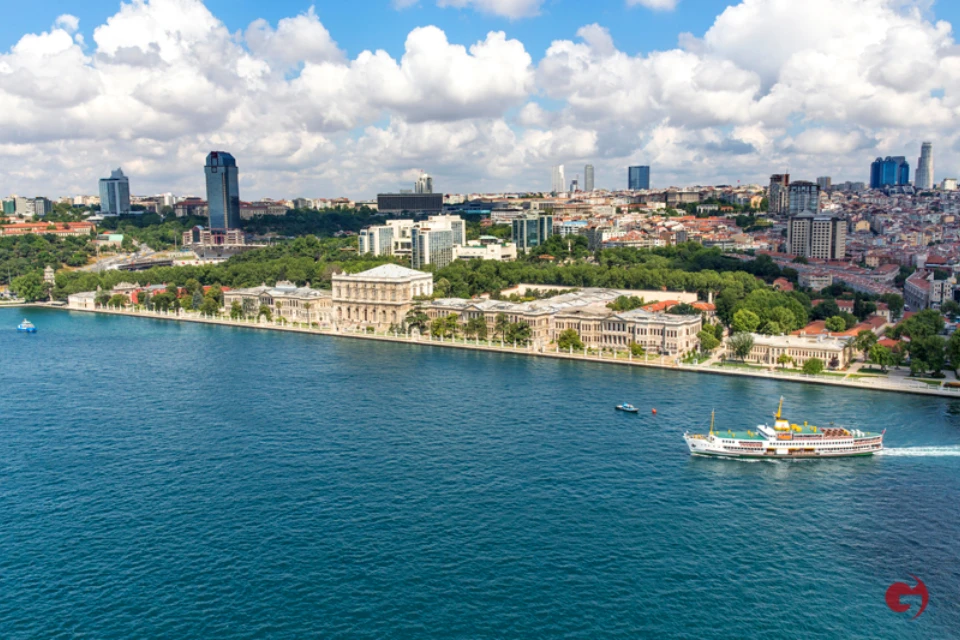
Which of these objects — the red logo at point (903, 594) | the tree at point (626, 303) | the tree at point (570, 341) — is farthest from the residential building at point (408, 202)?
the red logo at point (903, 594)

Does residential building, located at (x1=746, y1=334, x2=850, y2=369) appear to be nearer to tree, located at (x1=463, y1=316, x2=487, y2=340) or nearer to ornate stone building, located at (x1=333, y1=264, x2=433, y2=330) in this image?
tree, located at (x1=463, y1=316, x2=487, y2=340)

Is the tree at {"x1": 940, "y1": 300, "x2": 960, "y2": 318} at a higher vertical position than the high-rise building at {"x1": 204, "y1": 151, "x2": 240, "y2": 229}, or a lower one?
lower

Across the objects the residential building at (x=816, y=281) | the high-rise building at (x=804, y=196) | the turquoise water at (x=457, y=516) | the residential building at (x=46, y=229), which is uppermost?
the high-rise building at (x=804, y=196)

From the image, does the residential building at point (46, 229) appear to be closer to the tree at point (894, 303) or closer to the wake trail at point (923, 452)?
the tree at point (894, 303)

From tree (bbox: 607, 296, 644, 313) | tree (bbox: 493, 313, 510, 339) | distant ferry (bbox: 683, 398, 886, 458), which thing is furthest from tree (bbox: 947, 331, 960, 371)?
tree (bbox: 493, 313, 510, 339)

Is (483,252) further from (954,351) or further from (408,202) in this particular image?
(408,202)

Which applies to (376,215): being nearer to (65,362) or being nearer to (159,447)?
(65,362)

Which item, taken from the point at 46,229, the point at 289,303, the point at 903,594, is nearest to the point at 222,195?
the point at 46,229
